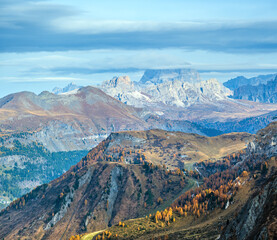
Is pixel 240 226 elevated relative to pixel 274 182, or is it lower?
lower

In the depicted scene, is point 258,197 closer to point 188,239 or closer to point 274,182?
point 274,182

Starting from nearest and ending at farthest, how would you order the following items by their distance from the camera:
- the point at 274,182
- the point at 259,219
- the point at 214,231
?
1. the point at 259,219
2. the point at 274,182
3. the point at 214,231

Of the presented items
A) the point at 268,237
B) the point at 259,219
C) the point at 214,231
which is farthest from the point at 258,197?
the point at 214,231

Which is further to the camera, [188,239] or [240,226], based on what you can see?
[188,239]

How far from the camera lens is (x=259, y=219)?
328 feet

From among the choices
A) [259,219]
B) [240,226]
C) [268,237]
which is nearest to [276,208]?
[259,219]

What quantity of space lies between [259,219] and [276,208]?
328 inches

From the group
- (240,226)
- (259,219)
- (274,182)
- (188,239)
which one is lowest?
(188,239)

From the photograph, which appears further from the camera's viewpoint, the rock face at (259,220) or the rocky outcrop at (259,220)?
the rocky outcrop at (259,220)

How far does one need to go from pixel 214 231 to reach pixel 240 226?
73958 mm

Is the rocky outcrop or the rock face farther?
the rocky outcrop

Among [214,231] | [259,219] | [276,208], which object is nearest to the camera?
[276,208]

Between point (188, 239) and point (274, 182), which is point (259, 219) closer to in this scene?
point (274, 182)

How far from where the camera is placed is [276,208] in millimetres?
93625
